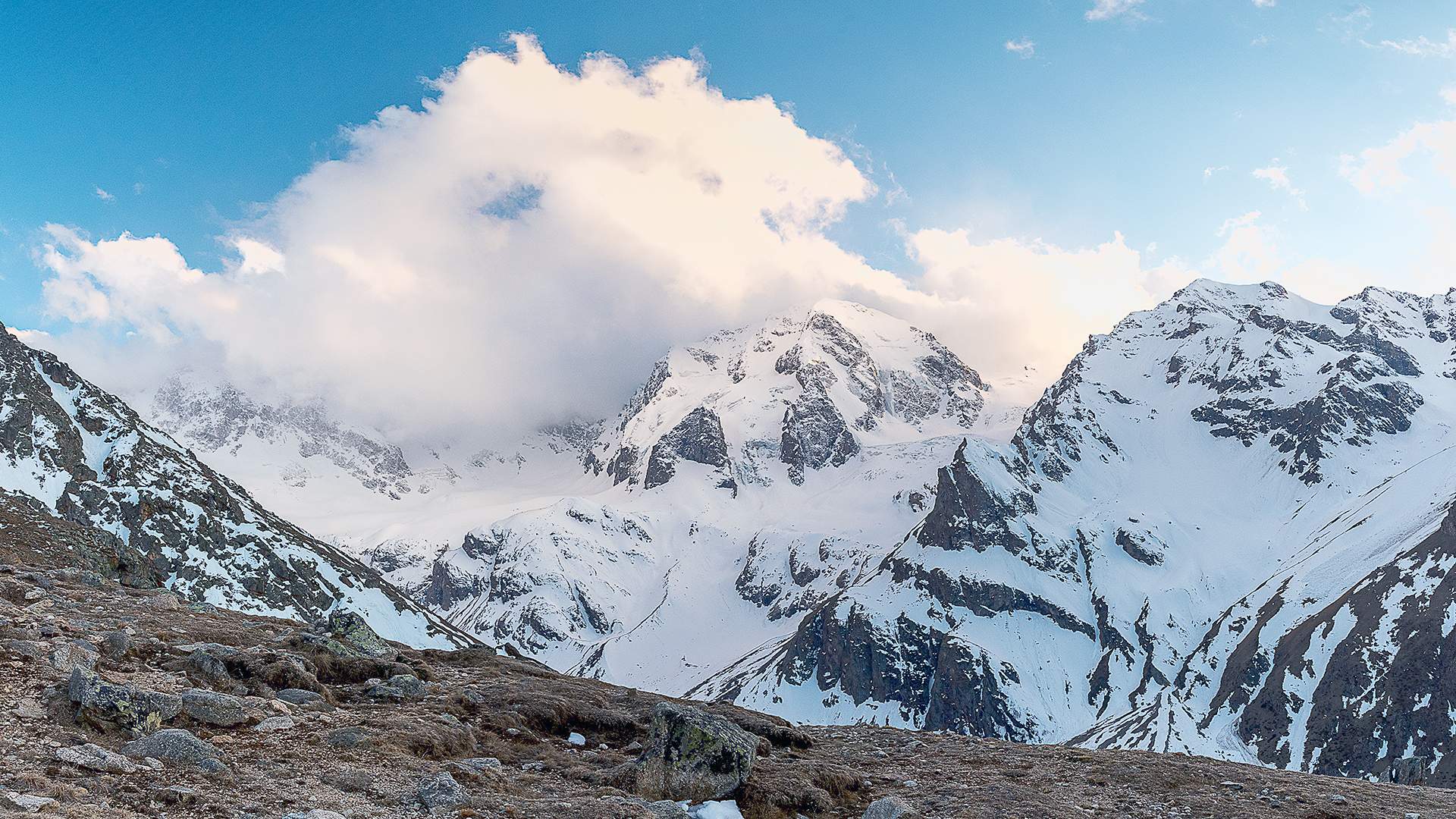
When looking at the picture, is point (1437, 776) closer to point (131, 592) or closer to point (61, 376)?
point (131, 592)

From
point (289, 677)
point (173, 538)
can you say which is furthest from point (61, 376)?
point (289, 677)

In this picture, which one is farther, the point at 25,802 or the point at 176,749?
the point at 176,749

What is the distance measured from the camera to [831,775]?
20.2 m

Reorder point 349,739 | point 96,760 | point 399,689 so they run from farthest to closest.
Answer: point 399,689 < point 349,739 < point 96,760

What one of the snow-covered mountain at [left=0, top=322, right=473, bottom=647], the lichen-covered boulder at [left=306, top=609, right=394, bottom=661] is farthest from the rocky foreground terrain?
the snow-covered mountain at [left=0, top=322, right=473, bottom=647]

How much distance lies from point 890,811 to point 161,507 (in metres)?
180

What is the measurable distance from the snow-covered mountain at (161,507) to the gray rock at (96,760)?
14525 centimetres

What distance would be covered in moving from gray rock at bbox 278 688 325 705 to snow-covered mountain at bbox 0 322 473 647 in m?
140

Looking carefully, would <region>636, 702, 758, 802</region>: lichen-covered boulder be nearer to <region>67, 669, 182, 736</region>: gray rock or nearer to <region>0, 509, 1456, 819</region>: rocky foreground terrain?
<region>0, 509, 1456, 819</region>: rocky foreground terrain

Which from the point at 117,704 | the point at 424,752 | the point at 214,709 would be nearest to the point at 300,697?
the point at 214,709

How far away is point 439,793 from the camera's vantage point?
15727 mm

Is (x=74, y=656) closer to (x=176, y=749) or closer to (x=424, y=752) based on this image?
(x=176, y=749)

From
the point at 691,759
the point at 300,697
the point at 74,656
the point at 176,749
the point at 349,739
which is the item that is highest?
the point at 74,656

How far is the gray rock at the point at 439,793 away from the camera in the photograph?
1548 cm
